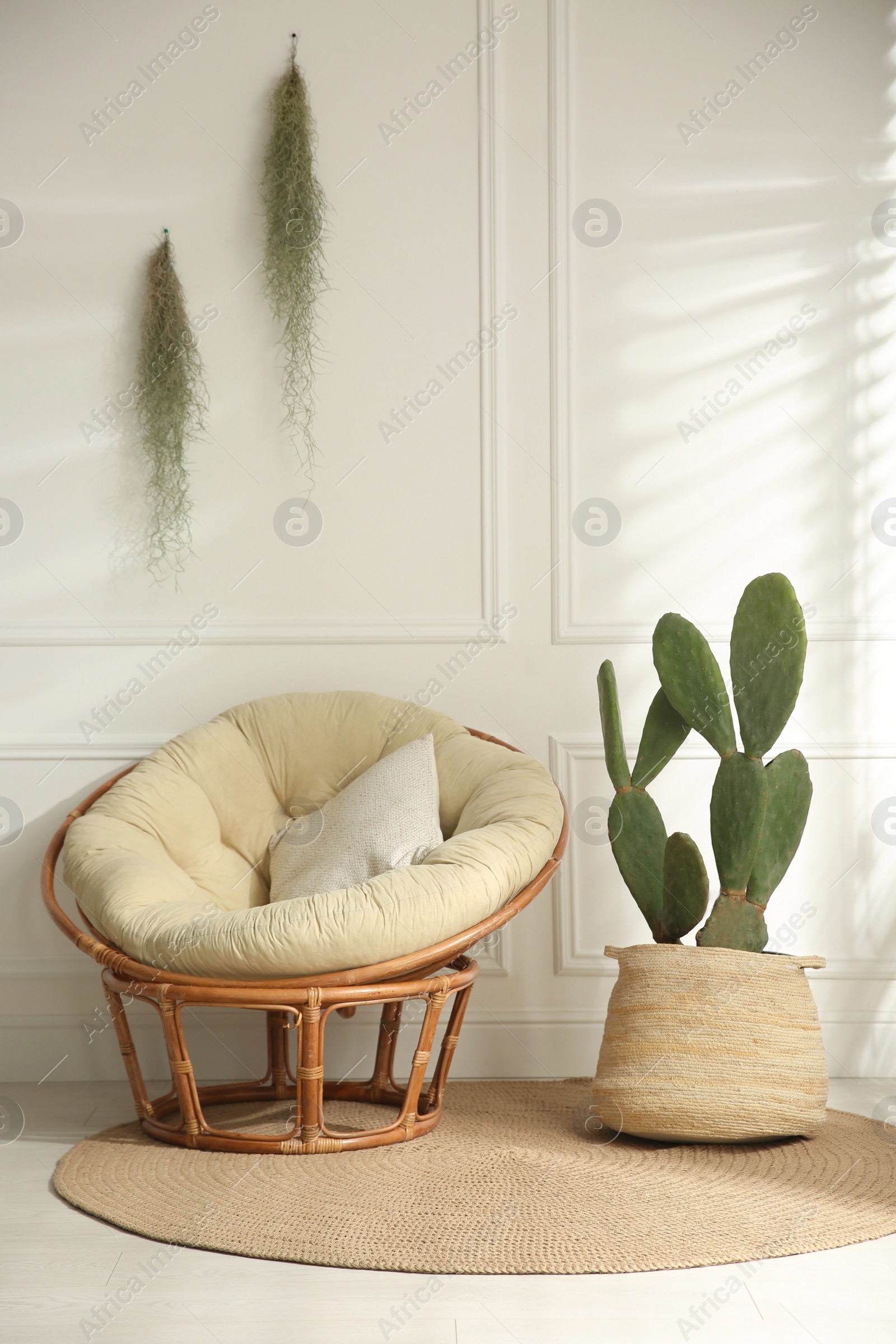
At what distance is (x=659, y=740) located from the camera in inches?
87.8

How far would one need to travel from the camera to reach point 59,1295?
5.03 feet

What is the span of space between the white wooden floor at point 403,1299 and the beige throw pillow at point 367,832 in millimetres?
687

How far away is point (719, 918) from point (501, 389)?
4.62ft

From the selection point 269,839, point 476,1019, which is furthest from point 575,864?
point 269,839

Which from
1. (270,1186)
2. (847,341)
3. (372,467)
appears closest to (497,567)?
(372,467)

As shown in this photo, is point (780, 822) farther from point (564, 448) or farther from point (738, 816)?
point (564, 448)

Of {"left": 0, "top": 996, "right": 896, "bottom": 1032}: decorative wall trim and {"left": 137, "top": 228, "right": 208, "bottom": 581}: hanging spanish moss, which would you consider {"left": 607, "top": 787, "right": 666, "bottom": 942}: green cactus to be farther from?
{"left": 137, "top": 228, "right": 208, "bottom": 581}: hanging spanish moss

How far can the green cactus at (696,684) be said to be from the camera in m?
2.15

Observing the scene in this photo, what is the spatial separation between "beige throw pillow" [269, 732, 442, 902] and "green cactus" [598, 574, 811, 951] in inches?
16.0

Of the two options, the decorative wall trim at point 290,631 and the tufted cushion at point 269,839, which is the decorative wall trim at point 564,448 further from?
the tufted cushion at point 269,839

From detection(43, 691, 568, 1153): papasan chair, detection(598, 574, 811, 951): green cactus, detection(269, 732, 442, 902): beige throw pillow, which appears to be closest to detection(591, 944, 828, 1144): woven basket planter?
detection(598, 574, 811, 951): green cactus

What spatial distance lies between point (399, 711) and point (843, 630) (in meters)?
1.16

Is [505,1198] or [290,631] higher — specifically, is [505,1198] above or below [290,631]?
below

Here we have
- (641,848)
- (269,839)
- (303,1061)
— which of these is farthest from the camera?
(269,839)
